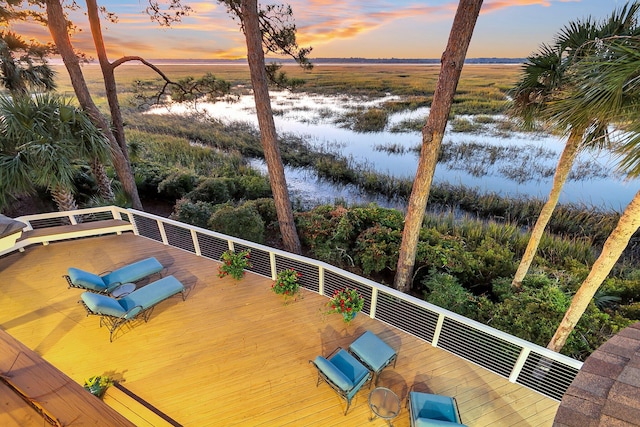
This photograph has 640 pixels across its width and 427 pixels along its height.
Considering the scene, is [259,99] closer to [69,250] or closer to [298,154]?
[69,250]

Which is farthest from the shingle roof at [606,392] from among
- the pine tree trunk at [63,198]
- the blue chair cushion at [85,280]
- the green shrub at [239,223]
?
the pine tree trunk at [63,198]

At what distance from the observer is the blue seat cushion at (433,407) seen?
352cm

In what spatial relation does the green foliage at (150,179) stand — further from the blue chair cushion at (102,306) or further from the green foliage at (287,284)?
the green foliage at (287,284)

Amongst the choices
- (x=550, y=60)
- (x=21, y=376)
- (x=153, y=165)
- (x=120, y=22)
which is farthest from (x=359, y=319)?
(x=153, y=165)

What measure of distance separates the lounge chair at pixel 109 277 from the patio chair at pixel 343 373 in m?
4.13

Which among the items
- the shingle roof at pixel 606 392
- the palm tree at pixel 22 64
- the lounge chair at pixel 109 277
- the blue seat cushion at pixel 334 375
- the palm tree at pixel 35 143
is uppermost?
the palm tree at pixel 22 64

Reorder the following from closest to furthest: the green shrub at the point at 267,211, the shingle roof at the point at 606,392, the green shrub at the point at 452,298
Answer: the shingle roof at the point at 606,392 < the green shrub at the point at 452,298 < the green shrub at the point at 267,211

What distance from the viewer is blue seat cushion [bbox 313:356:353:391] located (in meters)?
3.69

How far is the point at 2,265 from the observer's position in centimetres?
620

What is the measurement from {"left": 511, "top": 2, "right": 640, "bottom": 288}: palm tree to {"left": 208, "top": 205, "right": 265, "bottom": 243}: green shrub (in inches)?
263

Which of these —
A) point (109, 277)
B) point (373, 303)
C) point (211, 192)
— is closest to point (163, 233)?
point (109, 277)

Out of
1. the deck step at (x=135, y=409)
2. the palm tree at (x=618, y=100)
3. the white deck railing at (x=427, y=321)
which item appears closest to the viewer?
the palm tree at (x=618, y=100)

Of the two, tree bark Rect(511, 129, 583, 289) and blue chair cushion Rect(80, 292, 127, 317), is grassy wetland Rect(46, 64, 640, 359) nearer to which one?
tree bark Rect(511, 129, 583, 289)

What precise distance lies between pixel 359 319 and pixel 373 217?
4.14 metres
